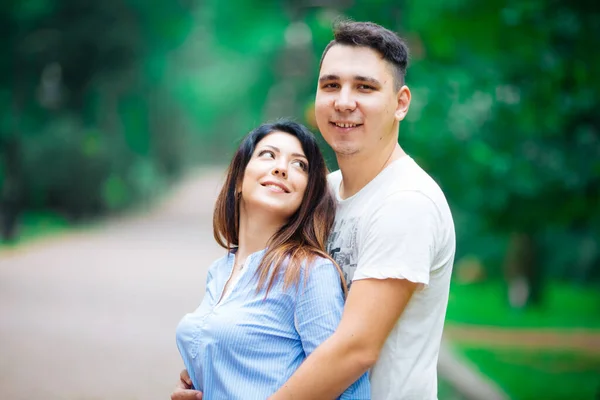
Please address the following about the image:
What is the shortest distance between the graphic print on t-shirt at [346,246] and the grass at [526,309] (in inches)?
403

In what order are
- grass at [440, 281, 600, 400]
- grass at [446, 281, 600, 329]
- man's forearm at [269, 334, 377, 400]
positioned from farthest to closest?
1. grass at [446, 281, 600, 329]
2. grass at [440, 281, 600, 400]
3. man's forearm at [269, 334, 377, 400]

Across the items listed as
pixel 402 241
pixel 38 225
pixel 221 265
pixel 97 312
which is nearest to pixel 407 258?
pixel 402 241

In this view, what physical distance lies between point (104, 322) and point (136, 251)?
21.7 feet

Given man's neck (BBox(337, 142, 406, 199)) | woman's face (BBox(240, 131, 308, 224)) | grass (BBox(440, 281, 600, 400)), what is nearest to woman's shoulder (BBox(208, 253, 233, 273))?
woman's face (BBox(240, 131, 308, 224))

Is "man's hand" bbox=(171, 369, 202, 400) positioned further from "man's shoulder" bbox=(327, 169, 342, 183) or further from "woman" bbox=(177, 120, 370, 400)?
"man's shoulder" bbox=(327, 169, 342, 183)

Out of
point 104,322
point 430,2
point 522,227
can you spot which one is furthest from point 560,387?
point 104,322

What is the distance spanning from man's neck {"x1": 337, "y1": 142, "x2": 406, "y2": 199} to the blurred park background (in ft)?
3.75

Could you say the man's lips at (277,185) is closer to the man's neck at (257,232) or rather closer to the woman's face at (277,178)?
the woman's face at (277,178)

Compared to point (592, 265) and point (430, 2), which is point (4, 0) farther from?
point (592, 265)

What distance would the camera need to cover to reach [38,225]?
20.1 metres

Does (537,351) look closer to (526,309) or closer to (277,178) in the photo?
(526,309)

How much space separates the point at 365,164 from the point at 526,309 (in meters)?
11.9

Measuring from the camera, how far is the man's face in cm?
289

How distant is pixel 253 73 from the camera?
2184 cm
